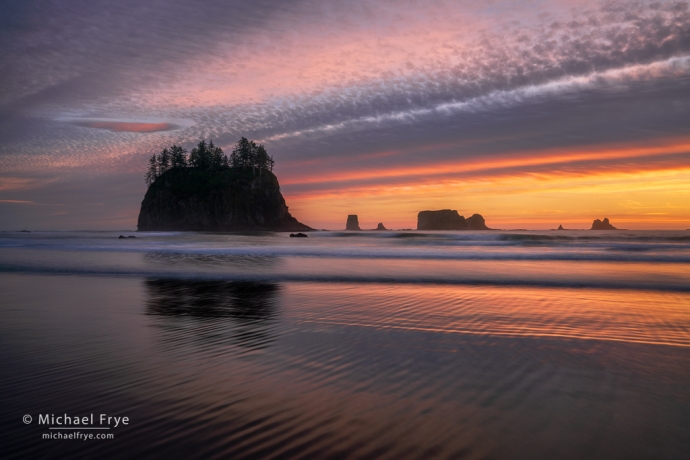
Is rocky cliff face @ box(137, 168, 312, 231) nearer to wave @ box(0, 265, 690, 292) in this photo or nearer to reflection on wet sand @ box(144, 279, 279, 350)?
wave @ box(0, 265, 690, 292)

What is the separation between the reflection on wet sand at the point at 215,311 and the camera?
679 cm

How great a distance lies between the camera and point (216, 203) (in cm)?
10825

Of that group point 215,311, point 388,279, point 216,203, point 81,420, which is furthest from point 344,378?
point 216,203

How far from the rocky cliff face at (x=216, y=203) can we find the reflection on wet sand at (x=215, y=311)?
9487 centimetres

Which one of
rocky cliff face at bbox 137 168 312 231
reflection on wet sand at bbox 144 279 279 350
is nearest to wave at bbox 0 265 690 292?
reflection on wet sand at bbox 144 279 279 350

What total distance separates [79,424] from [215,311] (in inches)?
221

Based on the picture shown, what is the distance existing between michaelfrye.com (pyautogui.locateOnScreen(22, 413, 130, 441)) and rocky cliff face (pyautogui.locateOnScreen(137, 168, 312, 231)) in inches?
4109

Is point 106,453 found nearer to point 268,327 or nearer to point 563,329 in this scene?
point 268,327

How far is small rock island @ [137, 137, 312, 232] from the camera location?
10750cm

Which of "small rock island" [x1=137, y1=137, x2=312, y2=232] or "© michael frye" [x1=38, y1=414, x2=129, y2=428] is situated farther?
"small rock island" [x1=137, y1=137, x2=312, y2=232]

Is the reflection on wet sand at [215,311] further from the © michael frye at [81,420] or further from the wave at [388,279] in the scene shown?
the © michael frye at [81,420]

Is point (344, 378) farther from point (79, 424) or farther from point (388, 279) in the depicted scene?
point (388, 279)

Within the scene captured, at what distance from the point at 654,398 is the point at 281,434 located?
399 cm

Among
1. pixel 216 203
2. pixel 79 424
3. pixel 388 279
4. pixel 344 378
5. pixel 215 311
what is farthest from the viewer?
pixel 216 203
